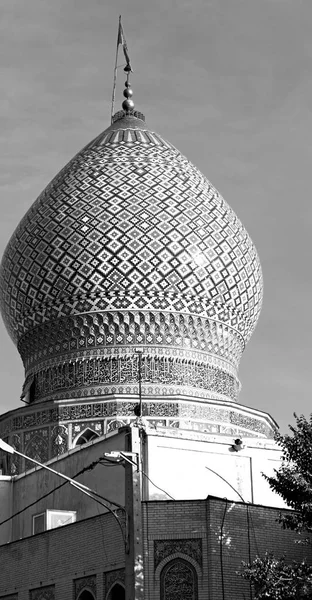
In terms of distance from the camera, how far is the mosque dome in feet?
59.1

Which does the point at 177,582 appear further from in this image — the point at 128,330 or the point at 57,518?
the point at 128,330

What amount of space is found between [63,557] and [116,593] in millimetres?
1030

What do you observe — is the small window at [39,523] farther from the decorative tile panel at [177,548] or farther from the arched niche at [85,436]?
the decorative tile panel at [177,548]

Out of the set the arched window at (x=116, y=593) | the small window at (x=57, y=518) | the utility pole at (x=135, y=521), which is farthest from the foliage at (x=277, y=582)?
the small window at (x=57, y=518)

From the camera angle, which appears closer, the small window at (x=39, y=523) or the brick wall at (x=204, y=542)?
the brick wall at (x=204, y=542)

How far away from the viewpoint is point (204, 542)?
1135cm

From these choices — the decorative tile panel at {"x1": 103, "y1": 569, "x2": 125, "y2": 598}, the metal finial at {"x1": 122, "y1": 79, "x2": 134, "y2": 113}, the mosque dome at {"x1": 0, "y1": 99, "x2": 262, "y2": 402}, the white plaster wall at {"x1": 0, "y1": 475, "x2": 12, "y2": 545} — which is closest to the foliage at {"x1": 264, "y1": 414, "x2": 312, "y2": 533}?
the decorative tile panel at {"x1": 103, "y1": 569, "x2": 125, "y2": 598}

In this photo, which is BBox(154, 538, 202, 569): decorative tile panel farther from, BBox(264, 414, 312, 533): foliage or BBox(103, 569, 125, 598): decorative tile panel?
BBox(264, 414, 312, 533): foliage

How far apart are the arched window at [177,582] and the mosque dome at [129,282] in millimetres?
6128

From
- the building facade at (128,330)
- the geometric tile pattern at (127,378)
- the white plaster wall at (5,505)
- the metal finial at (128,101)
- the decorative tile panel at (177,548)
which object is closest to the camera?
the decorative tile panel at (177,548)

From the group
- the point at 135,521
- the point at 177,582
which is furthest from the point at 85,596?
the point at 135,521

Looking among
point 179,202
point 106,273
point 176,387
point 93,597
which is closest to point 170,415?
point 176,387

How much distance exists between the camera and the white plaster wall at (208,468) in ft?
45.3

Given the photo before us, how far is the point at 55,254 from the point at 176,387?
3086 millimetres
